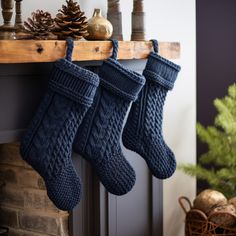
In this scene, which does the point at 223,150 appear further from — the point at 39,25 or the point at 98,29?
the point at 39,25

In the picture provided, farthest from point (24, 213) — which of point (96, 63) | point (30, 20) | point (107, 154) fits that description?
point (30, 20)

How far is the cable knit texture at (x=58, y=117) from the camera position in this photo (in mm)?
1589

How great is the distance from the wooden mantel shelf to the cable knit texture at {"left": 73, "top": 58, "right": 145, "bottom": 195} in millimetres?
58

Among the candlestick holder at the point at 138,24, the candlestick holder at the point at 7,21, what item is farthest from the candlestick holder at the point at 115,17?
the candlestick holder at the point at 7,21

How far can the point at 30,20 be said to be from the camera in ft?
5.21

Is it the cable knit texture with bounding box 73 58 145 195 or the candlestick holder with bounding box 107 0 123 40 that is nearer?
the cable knit texture with bounding box 73 58 145 195

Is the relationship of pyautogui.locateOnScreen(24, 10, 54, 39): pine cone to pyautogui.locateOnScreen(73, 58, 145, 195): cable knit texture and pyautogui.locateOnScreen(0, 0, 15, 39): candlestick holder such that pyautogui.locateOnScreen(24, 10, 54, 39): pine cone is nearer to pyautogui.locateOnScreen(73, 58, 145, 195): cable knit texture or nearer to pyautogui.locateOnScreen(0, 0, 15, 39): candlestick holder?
pyautogui.locateOnScreen(0, 0, 15, 39): candlestick holder

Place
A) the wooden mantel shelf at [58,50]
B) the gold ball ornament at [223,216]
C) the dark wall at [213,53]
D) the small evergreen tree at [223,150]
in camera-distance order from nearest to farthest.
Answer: the wooden mantel shelf at [58,50] < the gold ball ornament at [223,216] < the small evergreen tree at [223,150] < the dark wall at [213,53]

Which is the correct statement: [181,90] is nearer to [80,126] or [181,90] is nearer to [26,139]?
[80,126]

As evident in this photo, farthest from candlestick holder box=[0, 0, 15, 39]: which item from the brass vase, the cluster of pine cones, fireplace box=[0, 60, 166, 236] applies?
the brass vase

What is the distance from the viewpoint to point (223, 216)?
220 cm

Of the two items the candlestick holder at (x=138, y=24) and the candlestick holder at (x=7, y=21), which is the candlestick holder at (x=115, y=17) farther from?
the candlestick holder at (x=7, y=21)

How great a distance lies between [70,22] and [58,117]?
278 mm

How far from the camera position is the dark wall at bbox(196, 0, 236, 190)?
10.5 feet
